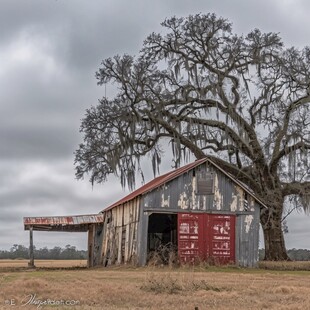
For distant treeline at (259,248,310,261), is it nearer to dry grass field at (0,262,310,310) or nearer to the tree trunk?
the tree trunk

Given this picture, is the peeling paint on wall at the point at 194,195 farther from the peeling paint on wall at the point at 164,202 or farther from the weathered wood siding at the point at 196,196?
the peeling paint on wall at the point at 164,202

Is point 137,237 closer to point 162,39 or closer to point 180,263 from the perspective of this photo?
point 180,263

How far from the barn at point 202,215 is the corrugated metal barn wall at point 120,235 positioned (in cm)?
6

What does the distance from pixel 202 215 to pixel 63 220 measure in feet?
33.2

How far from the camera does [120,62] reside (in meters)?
34.6

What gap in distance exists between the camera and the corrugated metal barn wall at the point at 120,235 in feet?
95.4

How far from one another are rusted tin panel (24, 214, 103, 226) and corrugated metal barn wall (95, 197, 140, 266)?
99 cm

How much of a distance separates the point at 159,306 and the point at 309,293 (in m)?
4.69

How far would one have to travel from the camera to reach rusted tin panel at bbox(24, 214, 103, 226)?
34.1 m

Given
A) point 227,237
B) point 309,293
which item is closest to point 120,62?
point 227,237

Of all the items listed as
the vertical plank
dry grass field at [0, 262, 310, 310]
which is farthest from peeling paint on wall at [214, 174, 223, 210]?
dry grass field at [0, 262, 310, 310]

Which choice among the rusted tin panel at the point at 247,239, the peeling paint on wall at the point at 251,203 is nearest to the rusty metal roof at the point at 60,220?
the rusted tin panel at the point at 247,239

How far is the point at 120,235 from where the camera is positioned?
31672mm

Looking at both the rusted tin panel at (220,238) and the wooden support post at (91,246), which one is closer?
the rusted tin panel at (220,238)
